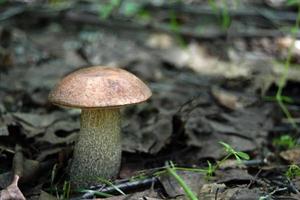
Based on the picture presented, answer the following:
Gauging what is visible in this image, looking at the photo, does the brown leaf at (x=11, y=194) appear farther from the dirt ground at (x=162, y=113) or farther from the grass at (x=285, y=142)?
the grass at (x=285, y=142)

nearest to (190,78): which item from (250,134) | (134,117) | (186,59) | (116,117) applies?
(186,59)

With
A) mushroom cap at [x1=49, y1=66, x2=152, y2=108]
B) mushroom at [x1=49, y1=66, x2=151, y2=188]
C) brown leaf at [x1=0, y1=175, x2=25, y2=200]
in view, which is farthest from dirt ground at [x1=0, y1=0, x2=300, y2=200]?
mushroom cap at [x1=49, y1=66, x2=152, y2=108]

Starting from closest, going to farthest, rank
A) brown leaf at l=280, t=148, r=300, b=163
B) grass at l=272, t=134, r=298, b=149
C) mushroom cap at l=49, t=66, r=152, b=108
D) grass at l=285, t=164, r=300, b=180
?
1. mushroom cap at l=49, t=66, r=152, b=108
2. grass at l=285, t=164, r=300, b=180
3. brown leaf at l=280, t=148, r=300, b=163
4. grass at l=272, t=134, r=298, b=149

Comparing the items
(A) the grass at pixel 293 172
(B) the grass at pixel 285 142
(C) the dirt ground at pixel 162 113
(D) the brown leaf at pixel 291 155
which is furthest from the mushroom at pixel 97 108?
(B) the grass at pixel 285 142

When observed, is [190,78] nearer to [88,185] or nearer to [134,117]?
[134,117]

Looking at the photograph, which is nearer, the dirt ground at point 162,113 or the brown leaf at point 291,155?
the dirt ground at point 162,113

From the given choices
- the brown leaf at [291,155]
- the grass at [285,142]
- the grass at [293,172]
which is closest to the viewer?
the grass at [293,172]

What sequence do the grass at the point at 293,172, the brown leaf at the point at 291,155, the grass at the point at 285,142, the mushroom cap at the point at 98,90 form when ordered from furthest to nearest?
the grass at the point at 285,142
the brown leaf at the point at 291,155
the grass at the point at 293,172
the mushroom cap at the point at 98,90

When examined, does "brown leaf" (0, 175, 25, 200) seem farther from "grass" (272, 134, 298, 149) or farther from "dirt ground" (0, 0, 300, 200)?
"grass" (272, 134, 298, 149)

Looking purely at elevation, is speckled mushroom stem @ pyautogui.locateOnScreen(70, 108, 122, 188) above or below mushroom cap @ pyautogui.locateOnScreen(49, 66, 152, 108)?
below
